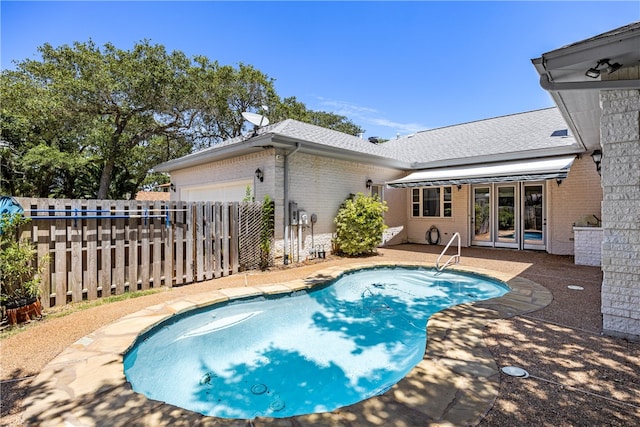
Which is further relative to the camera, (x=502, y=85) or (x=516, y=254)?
(x=502, y=85)

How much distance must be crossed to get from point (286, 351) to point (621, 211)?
7.04 meters

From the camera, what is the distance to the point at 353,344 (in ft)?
22.4

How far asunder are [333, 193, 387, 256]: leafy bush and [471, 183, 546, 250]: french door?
22.3 ft

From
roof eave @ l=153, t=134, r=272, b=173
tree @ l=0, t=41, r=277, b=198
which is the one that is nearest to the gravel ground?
roof eave @ l=153, t=134, r=272, b=173

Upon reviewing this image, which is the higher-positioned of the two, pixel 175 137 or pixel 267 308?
pixel 175 137

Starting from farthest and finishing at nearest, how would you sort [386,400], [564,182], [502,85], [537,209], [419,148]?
[419,148] < [502,85] < [537,209] < [564,182] < [386,400]

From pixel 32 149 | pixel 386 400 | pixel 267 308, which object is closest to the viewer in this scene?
pixel 386 400

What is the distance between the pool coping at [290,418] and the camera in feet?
11.2

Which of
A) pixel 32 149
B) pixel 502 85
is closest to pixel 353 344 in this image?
pixel 502 85

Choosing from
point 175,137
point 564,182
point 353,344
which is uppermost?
point 175,137

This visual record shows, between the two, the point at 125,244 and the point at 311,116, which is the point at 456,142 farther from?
the point at 311,116

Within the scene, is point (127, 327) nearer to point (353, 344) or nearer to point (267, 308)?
point (267, 308)

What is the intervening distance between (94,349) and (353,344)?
16.4 ft

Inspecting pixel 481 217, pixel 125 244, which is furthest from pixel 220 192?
pixel 481 217
